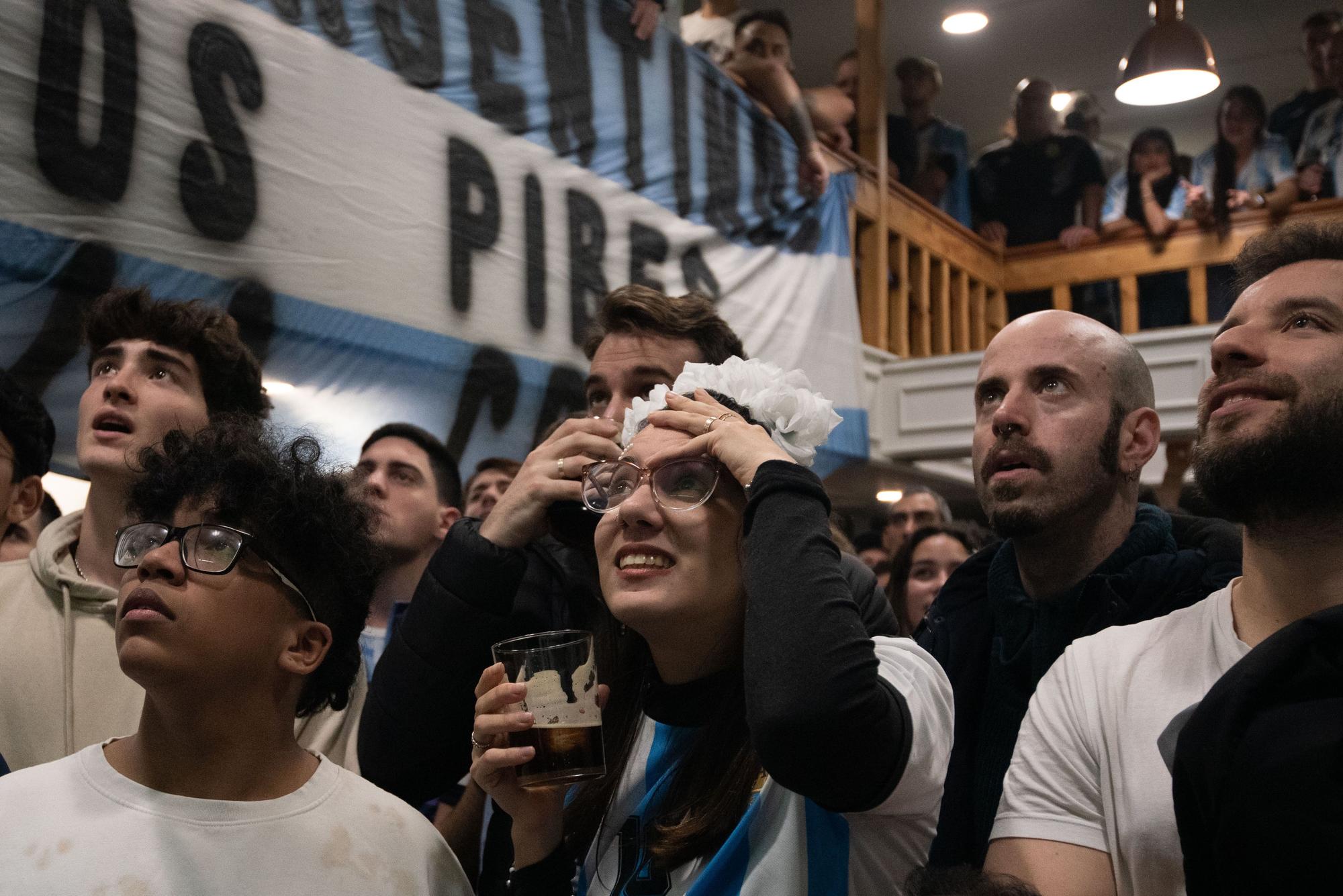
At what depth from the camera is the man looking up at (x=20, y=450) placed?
2.26 metres

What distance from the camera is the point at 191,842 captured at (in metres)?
1.46

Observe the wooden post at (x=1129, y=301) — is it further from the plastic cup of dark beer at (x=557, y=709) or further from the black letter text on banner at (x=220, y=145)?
the plastic cup of dark beer at (x=557, y=709)

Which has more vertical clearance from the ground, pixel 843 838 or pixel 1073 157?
pixel 1073 157

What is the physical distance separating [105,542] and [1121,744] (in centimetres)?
162

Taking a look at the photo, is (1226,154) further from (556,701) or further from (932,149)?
(556,701)

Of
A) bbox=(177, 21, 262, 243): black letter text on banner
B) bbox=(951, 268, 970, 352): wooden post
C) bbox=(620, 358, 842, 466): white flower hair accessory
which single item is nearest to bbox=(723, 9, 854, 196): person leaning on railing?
bbox=(951, 268, 970, 352): wooden post

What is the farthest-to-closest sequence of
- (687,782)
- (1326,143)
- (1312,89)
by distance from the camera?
(1312,89), (1326,143), (687,782)

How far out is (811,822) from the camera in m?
1.49

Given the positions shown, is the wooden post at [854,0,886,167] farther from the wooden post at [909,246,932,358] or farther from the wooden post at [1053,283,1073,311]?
the wooden post at [1053,283,1073,311]

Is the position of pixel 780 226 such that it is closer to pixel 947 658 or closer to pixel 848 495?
pixel 848 495

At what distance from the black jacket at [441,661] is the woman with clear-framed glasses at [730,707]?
24cm

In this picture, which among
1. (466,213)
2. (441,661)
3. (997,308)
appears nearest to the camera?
(441,661)

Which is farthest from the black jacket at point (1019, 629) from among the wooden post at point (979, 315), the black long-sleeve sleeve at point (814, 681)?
the wooden post at point (979, 315)

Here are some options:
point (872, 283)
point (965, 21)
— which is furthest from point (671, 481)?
point (965, 21)
